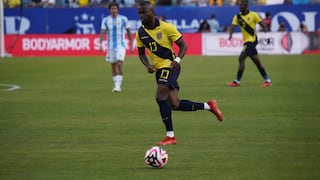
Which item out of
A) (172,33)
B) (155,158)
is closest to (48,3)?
(172,33)

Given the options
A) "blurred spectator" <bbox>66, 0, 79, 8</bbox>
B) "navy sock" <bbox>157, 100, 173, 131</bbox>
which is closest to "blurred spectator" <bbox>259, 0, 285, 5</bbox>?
"blurred spectator" <bbox>66, 0, 79, 8</bbox>

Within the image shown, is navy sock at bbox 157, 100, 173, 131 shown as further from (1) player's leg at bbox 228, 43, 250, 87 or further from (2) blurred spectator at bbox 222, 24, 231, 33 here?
(2) blurred spectator at bbox 222, 24, 231, 33

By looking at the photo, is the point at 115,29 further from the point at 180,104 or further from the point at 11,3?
the point at 11,3

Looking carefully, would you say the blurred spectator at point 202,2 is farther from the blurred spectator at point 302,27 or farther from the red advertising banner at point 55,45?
the blurred spectator at point 302,27

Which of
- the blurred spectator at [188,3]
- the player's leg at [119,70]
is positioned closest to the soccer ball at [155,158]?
the player's leg at [119,70]

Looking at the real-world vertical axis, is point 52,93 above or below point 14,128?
below

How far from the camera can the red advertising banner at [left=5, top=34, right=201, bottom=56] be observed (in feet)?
138

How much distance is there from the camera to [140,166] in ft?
35.8

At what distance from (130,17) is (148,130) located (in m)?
31.1

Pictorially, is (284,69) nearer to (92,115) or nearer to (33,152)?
(92,115)

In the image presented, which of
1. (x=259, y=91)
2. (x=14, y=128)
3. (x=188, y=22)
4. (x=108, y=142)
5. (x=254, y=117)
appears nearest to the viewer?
(x=108, y=142)

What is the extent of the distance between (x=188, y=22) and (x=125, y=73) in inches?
631

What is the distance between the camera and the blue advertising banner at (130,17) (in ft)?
148

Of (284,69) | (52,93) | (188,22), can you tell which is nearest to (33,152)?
(52,93)
